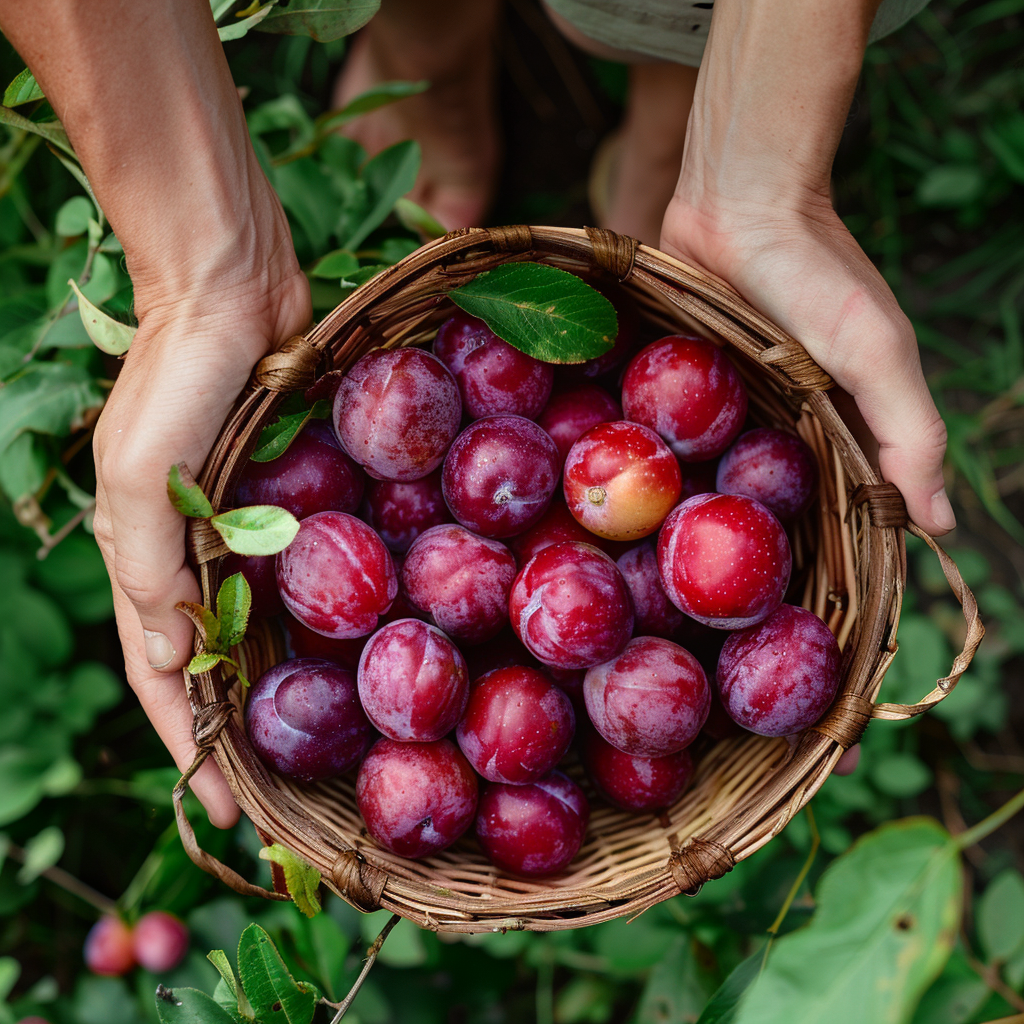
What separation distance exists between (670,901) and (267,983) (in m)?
0.70

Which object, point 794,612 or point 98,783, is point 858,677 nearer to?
point 794,612

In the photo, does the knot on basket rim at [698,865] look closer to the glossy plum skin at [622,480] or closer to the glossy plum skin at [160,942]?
the glossy plum skin at [622,480]

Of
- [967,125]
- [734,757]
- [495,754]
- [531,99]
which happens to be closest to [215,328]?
[495,754]

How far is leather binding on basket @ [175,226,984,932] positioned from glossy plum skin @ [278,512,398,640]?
9 cm

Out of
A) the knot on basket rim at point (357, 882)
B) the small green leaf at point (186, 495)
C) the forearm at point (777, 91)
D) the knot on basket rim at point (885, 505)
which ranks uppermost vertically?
the forearm at point (777, 91)

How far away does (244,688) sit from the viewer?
1023 mm

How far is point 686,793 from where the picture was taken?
3.50ft

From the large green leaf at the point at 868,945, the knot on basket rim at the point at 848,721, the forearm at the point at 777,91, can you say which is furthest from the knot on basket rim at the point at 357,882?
the forearm at the point at 777,91

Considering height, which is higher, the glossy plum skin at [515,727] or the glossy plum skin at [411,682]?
the glossy plum skin at [411,682]

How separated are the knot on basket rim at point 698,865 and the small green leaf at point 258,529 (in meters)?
0.54

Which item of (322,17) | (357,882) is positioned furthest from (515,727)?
(322,17)

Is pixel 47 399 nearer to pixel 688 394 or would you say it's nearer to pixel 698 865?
pixel 688 394

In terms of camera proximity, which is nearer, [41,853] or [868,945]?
[868,945]

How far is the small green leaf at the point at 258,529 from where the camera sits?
776 millimetres
